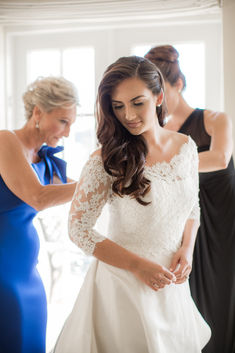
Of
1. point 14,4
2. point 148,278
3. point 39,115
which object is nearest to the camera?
point 148,278

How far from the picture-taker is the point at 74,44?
2.65 meters

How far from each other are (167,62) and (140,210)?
919mm

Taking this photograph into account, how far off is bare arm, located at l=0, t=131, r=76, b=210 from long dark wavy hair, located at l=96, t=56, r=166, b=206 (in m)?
0.36

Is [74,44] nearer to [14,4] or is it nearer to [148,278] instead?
[14,4]

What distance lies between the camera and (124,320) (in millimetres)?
1063

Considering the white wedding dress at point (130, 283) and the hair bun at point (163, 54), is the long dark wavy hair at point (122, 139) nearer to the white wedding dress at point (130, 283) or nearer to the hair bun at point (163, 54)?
the white wedding dress at point (130, 283)

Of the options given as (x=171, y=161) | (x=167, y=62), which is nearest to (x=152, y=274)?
(x=171, y=161)

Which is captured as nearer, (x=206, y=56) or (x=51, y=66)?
(x=206, y=56)

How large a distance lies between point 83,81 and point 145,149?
5.47 ft

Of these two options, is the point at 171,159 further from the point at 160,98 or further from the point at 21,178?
the point at 21,178

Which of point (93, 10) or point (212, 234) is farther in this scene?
point (93, 10)

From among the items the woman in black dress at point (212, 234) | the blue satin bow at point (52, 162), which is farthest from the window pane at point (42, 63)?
the blue satin bow at point (52, 162)

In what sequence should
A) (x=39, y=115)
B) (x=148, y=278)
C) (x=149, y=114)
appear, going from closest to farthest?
(x=148, y=278)
(x=149, y=114)
(x=39, y=115)

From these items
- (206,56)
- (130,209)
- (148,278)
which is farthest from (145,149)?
(206,56)
